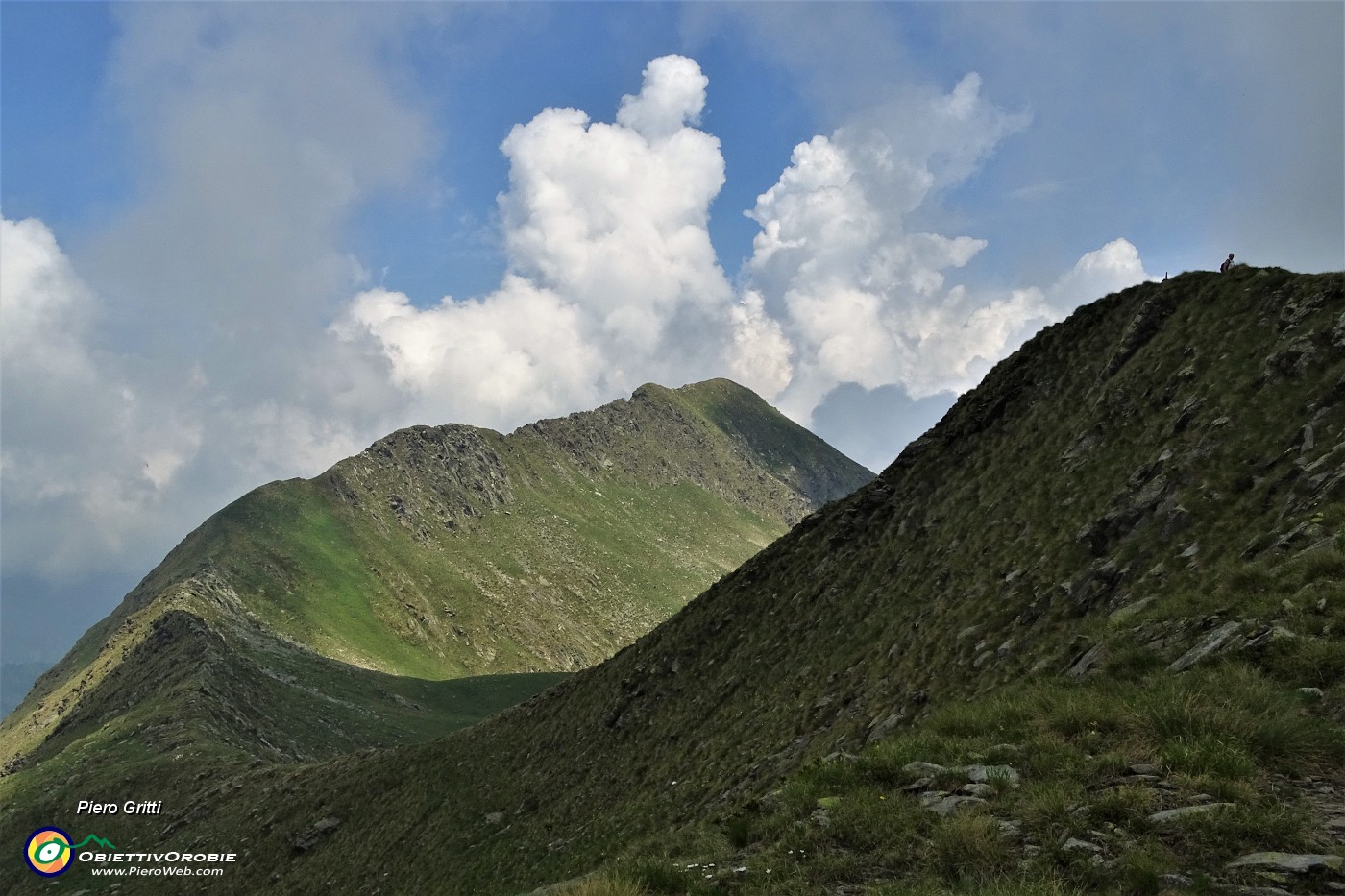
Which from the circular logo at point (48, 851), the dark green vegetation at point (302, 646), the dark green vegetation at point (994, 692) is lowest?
the dark green vegetation at point (994, 692)

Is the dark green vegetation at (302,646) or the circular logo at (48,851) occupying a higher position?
the dark green vegetation at (302,646)


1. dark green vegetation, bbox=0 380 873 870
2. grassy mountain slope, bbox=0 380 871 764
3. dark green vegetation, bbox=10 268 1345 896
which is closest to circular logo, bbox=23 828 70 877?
dark green vegetation, bbox=0 380 873 870

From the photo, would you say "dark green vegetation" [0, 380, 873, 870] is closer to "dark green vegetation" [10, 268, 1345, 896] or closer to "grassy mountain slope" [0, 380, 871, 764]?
"grassy mountain slope" [0, 380, 871, 764]

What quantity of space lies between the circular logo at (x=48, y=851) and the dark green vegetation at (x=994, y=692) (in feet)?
21.1

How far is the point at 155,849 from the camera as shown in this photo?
1946 inches

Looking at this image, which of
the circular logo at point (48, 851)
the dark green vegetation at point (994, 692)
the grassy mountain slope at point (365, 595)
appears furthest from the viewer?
the grassy mountain slope at point (365, 595)

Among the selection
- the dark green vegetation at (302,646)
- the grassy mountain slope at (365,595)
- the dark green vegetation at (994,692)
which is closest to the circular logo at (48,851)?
the dark green vegetation at (302,646)

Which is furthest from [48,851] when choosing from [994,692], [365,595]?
[365,595]

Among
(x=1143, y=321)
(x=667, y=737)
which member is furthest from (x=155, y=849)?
(x=1143, y=321)

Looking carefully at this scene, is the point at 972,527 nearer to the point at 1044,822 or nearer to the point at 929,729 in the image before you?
the point at 929,729

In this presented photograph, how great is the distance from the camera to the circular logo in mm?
49125

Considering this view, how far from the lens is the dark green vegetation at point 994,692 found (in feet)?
29.6

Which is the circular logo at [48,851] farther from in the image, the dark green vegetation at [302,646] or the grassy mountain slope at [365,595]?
the grassy mountain slope at [365,595]

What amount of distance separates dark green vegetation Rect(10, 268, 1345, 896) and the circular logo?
6421 millimetres
